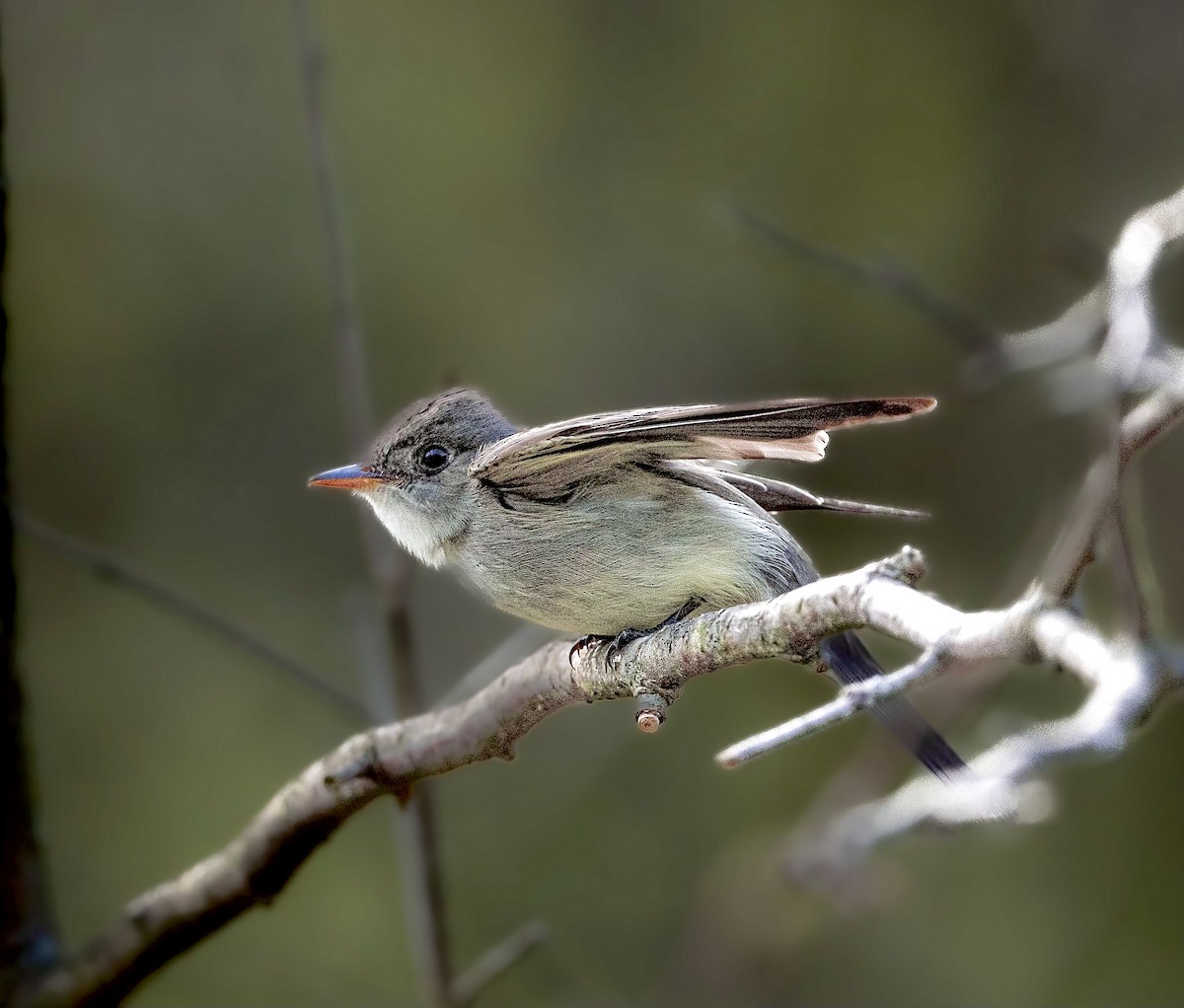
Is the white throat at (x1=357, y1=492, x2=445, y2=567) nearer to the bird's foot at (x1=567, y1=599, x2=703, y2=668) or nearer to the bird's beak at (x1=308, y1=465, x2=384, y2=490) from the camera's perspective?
the bird's beak at (x1=308, y1=465, x2=384, y2=490)

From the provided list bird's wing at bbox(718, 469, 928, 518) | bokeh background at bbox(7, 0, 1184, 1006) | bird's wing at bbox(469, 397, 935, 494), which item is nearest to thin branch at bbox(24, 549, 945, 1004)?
bird's wing at bbox(469, 397, 935, 494)

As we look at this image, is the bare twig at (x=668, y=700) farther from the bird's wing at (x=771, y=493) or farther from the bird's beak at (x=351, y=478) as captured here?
the bird's beak at (x=351, y=478)

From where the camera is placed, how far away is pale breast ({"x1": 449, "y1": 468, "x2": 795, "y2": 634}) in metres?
3.27

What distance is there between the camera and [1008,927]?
7.07m

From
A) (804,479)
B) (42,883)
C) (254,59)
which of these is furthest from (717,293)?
(42,883)

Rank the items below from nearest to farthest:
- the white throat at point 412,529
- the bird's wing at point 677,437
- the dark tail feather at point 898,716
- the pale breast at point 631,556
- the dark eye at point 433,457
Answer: the bird's wing at point 677,437 → the dark tail feather at point 898,716 → the pale breast at point 631,556 → the white throat at point 412,529 → the dark eye at point 433,457

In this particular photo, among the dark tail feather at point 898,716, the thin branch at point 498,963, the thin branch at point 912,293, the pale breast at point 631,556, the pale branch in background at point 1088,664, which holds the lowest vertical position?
the pale branch in background at point 1088,664

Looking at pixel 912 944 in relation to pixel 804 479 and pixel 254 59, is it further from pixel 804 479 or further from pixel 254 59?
pixel 254 59

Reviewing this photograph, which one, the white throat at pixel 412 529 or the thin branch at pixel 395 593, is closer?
the white throat at pixel 412 529

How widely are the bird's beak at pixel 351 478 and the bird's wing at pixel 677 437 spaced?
1.48ft

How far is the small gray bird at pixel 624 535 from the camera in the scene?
10.1 ft

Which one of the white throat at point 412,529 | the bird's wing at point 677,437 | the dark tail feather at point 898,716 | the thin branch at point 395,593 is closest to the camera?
the bird's wing at point 677,437

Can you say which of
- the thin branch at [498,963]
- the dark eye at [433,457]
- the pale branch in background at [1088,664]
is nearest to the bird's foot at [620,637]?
the dark eye at [433,457]

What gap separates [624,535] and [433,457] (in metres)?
0.83
